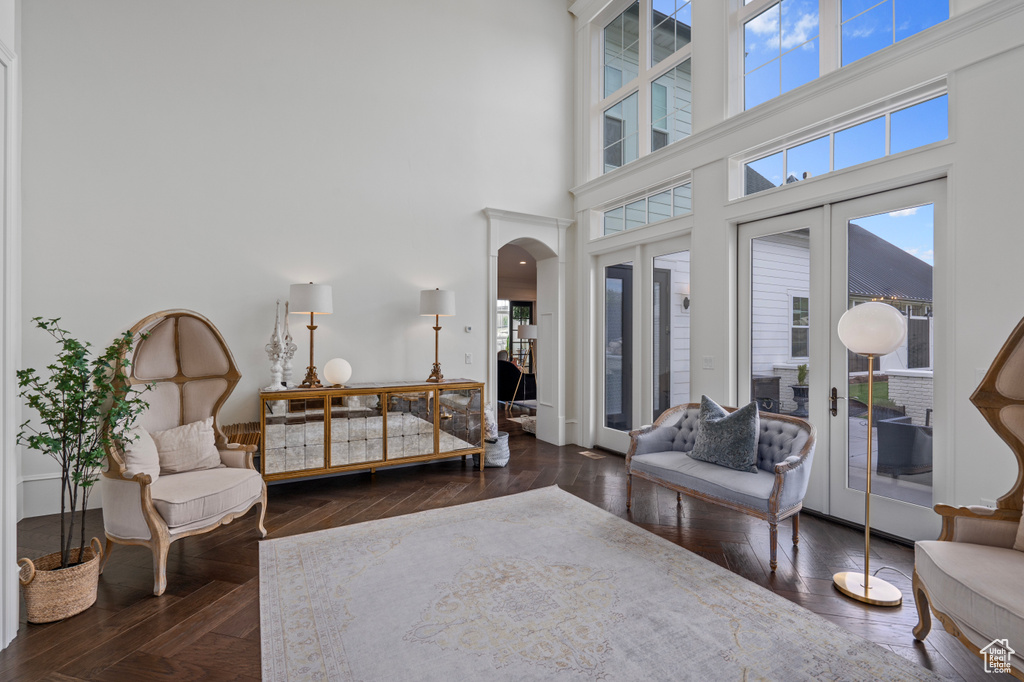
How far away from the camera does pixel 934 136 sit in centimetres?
301

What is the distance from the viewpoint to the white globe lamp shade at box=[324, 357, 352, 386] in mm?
4453

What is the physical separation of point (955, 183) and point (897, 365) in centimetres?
113

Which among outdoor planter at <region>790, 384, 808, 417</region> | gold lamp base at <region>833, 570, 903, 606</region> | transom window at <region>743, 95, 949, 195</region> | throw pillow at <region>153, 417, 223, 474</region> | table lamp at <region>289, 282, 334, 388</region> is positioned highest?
transom window at <region>743, 95, 949, 195</region>

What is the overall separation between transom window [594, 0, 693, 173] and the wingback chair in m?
4.49

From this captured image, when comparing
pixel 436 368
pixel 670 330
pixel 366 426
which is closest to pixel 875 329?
pixel 670 330

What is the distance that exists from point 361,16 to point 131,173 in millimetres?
2639

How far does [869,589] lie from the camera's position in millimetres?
2484

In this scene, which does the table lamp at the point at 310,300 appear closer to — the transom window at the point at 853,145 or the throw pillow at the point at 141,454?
the throw pillow at the point at 141,454

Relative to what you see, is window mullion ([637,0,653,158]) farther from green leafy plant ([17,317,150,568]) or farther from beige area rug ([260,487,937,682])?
green leafy plant ([17,317,150,568])

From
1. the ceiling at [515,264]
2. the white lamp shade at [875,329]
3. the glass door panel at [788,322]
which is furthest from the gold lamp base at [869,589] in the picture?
the ceiling at [515,264]

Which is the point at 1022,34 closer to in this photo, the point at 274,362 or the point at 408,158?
the point at 408,158

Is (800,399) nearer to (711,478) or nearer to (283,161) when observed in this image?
(711,478)

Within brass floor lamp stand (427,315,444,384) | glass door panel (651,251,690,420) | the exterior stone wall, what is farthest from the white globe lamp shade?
the exterior stone wall

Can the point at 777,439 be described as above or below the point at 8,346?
below
